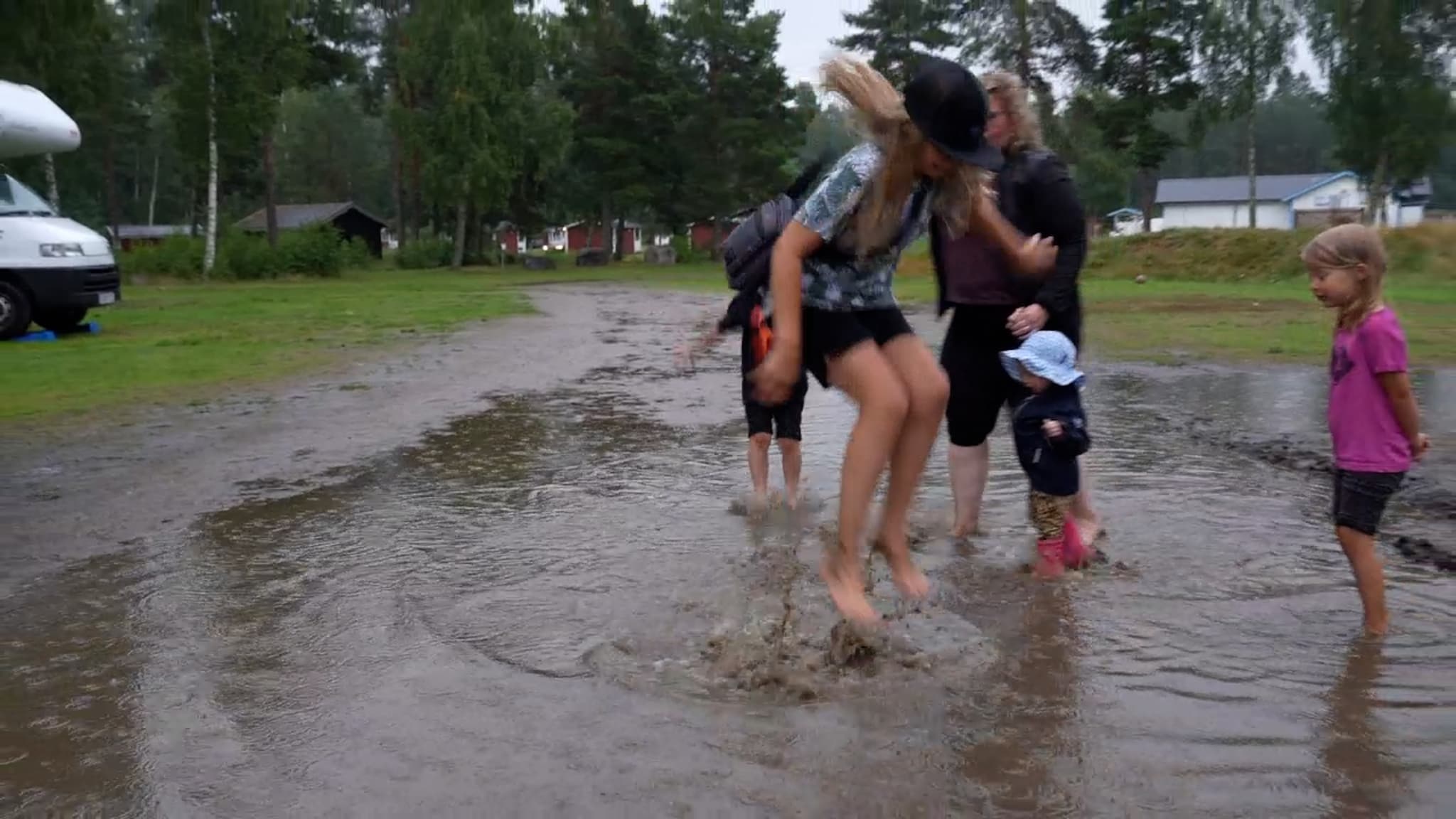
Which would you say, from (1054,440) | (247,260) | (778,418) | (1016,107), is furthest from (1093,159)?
(1054,440)

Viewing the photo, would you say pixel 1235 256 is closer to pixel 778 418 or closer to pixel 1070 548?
pixel 778 418

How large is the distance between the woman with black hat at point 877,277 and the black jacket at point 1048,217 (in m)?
0.65

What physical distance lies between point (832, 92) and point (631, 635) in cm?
186

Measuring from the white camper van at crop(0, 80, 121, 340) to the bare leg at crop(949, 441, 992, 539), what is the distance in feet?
43.5

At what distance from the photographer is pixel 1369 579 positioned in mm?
3902

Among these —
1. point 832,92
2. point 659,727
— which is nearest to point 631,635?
point 659,727

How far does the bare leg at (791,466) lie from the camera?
20.3 feet

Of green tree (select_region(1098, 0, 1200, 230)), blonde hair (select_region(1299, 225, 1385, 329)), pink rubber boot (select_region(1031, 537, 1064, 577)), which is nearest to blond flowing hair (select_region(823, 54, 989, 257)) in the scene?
blonde hair (select_region(1299, 225, 1385, 329))

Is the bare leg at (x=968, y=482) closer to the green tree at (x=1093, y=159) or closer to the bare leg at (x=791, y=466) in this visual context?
the bare leg at (x=791, y=466)

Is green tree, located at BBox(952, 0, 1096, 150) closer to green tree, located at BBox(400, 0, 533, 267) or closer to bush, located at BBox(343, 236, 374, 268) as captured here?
green tree, located at BBox(400, 0, 533, 267)

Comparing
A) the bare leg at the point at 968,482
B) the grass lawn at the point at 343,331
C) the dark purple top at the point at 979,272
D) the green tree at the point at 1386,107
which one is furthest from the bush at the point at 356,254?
the dark purple top at the point at 979,272

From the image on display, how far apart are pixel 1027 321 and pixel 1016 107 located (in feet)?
2.85

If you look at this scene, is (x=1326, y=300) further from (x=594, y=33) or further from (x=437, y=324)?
(x=437, y=324)

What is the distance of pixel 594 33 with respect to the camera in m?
7.24
